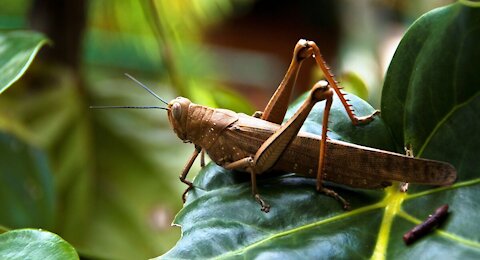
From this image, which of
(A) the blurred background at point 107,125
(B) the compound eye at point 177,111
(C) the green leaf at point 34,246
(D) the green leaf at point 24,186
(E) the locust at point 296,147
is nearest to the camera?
(C) the green leaf at point 34,246

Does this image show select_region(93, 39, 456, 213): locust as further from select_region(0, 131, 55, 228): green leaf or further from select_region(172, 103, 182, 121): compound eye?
select_region(0, 131, 55, 228): green leaf

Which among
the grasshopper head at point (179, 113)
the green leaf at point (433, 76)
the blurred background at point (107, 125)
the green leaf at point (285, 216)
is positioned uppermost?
the green leaf at point (433, 76)

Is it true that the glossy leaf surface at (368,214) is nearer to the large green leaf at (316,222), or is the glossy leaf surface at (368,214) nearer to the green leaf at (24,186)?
the large green leaf at (316,222)

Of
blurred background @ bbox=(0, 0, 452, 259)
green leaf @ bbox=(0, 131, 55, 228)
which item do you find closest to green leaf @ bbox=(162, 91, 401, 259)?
blurred background @ bbox=(0, 0, 452, 259)

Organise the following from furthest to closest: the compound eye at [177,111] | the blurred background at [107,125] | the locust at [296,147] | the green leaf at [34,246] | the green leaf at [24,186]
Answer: the blurred background at [107,125]
the green leaf at [24,186]
the compound eye at [177,111]
the locust at [296,147]
the green leaf at [34,246]

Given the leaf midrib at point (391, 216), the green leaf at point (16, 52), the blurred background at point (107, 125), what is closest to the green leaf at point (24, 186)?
the blurred background at point (107, 125)

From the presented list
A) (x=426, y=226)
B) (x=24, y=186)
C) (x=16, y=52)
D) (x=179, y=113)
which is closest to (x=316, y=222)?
(x=426, y=226)

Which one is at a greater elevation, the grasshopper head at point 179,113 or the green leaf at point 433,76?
the green leaf at point 433,76

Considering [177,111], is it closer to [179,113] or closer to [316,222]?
[179,113]
